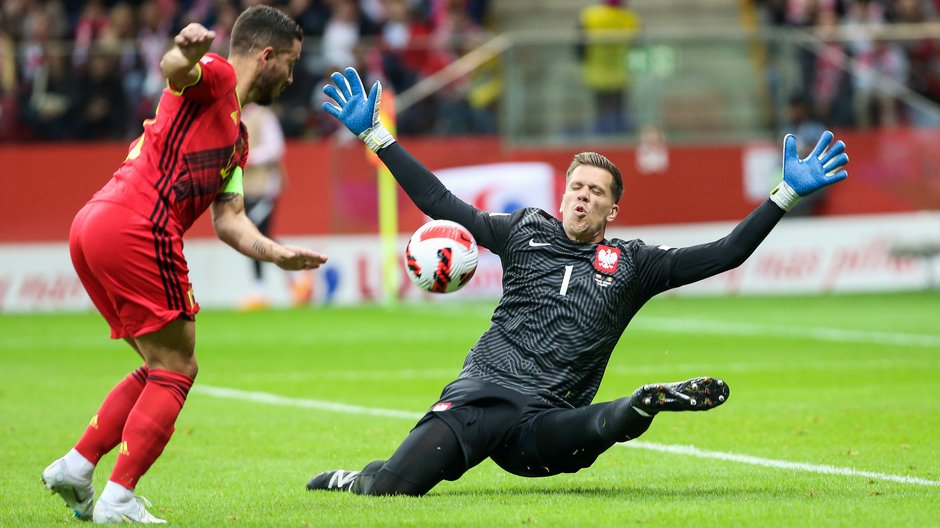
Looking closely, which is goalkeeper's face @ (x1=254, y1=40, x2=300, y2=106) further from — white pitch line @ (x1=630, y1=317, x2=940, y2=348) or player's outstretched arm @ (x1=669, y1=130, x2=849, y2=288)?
white pitch line @ (x1=630, y1=317, x2=940, y2=348)

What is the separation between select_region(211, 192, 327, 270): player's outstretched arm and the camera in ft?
19.9

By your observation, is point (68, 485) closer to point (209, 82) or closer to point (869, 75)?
point (209, 82)

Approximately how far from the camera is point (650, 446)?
28.5ft

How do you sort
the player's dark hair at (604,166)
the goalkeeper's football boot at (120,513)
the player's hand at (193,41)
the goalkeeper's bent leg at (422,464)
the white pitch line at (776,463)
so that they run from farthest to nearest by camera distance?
the player's dark hair at (604,166), the white pitch line at (776,463), the goalkeeper's bent leg at (422,464), the goalkeeper's football boot at (120,513), the player's hand at (193,41)

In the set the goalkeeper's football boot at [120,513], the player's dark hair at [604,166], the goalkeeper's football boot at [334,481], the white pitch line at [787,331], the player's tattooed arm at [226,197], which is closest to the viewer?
the goalkeeper's football boot at [120,513]

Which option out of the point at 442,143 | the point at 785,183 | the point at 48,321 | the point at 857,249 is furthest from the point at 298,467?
the point at 857,249

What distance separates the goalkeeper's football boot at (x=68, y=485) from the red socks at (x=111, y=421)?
0.40 ft

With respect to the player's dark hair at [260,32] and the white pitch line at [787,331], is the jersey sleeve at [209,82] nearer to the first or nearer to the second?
the player's dark hair at [260,32]

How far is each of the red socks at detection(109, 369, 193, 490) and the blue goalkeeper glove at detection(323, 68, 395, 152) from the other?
5.75 ft

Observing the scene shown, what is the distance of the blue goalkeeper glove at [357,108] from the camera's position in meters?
7.27

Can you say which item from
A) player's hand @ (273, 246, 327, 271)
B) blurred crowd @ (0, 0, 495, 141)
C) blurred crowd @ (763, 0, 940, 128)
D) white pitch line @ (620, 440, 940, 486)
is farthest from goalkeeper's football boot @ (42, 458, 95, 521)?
blurred crowd @ (763, 0, 940, 128)

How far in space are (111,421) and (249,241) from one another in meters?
0.95

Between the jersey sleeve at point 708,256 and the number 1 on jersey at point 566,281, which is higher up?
the jersey sleeve at point 708,256

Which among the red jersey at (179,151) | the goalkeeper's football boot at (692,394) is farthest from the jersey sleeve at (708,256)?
the red jersey at (179,151)
